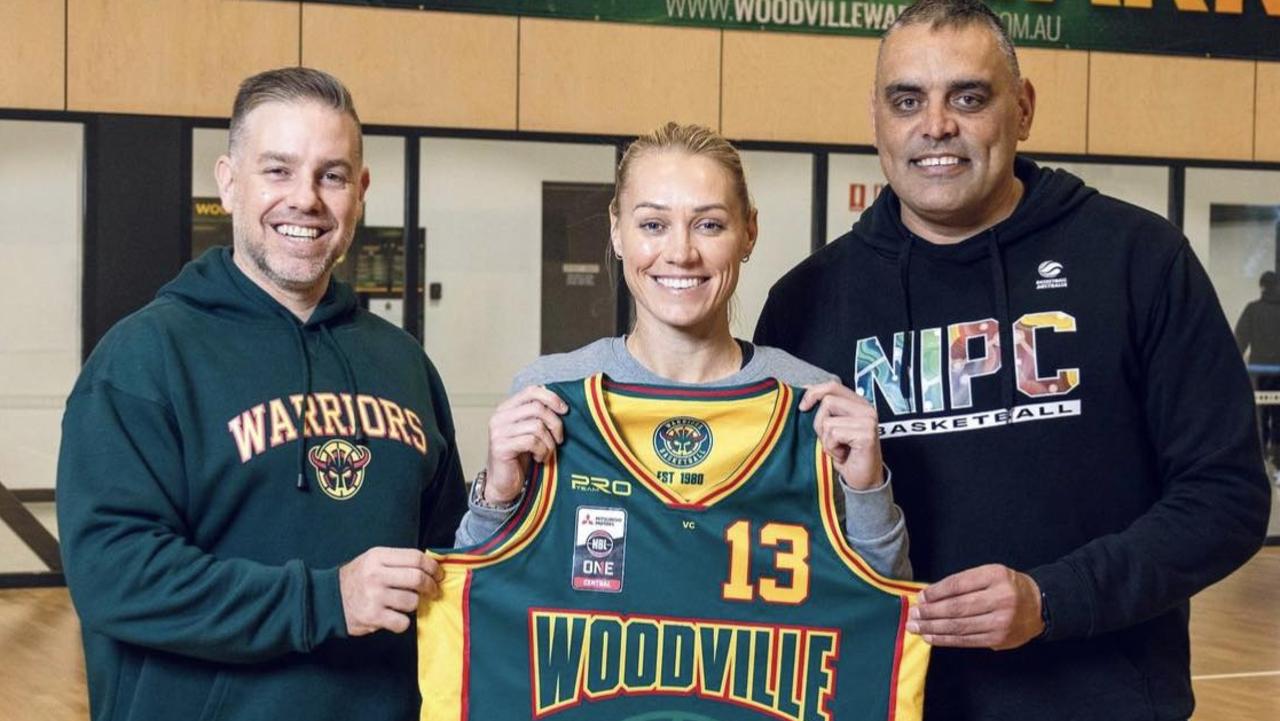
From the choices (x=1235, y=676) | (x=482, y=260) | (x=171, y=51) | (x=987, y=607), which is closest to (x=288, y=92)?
(x=987, y=607)

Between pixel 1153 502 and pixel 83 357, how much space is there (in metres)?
7.94

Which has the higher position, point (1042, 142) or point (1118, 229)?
point (1042, 142)

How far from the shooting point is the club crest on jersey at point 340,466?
2.61m

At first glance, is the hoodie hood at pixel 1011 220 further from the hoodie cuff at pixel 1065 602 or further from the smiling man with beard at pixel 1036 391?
the hoodie cuff at pixel 1065 602

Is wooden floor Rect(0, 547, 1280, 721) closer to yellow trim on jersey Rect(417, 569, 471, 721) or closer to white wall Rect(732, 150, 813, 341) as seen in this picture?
white wall Rect(732, 150, 813, 341)

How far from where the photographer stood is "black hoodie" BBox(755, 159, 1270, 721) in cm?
255

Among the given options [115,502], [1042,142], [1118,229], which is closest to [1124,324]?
[1118,229]

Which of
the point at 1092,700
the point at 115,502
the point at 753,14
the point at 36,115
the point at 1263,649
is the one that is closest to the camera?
the point at 115,502

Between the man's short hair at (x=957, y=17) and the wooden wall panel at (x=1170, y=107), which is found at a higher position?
the wooden wall panel at (x=1170, y=107)

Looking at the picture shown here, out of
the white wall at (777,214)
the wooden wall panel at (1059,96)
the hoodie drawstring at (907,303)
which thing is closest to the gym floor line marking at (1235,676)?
the white wall at (777,214)

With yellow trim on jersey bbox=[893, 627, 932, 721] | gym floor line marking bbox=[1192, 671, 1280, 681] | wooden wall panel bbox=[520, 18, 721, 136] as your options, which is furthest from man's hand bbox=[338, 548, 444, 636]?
wooden wall panel bbox=[520, 18, 721, 136]

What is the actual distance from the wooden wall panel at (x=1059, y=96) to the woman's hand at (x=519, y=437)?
9.13m

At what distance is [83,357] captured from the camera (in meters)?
9.51

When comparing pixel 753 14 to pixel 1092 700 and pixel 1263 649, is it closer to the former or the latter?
pixel 1263 649
